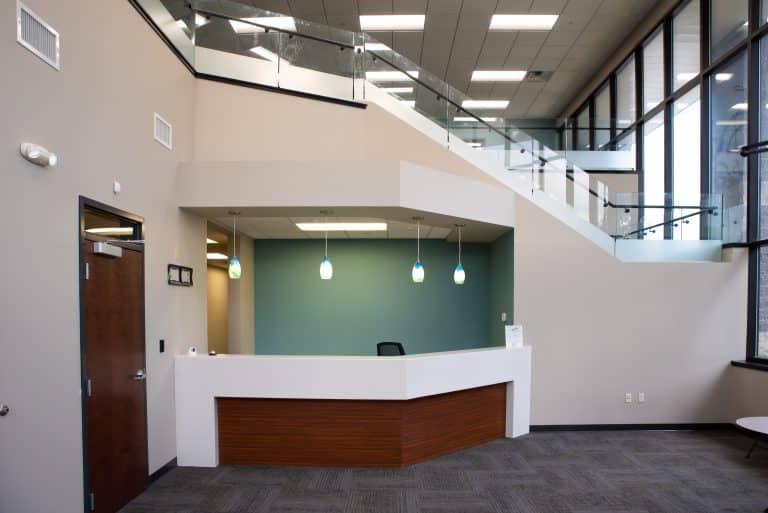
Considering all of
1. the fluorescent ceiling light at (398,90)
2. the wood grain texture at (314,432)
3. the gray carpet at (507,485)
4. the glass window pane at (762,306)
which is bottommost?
the gray carpet at (507,485)

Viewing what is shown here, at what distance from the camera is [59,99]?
3.19 meters

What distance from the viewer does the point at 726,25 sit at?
22.4ft

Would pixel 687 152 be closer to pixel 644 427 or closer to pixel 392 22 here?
pixel 644 427

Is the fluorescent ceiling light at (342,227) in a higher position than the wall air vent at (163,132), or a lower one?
lower

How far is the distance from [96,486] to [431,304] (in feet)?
19.0

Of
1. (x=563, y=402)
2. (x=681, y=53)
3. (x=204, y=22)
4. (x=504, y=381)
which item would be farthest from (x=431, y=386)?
(x=681, y=53)

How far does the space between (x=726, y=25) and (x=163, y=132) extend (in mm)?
7478

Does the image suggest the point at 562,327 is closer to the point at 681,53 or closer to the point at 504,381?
the point at 504,381

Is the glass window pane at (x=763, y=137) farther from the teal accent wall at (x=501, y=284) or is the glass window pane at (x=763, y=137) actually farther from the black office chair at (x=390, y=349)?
the black office chair at (x=390, y=349)

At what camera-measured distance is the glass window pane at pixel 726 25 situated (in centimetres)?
650

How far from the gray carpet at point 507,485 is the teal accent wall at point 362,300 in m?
3.09

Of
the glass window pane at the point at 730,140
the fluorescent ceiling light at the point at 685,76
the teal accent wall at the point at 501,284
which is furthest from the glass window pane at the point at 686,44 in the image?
the teal accent wall at the point at 501,284

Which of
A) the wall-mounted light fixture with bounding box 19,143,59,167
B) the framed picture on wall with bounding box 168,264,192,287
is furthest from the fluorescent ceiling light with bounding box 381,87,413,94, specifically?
the wall-mounted light fixture with bounding box 19,143,59,167

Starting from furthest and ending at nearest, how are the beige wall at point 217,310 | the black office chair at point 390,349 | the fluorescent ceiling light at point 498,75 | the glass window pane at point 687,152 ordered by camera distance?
the fluorescent ceiling light at point 498,75 < the beige wall at point 217,310 < the glass window pane at point 687,152 < the black office chair at point 390,349
